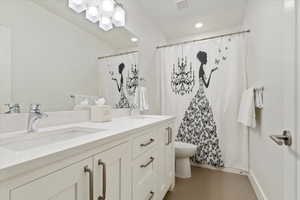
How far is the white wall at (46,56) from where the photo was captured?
0.92 meters

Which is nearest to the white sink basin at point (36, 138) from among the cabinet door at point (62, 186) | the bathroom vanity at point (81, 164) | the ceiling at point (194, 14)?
the bathroom vanity at point (81, 164)

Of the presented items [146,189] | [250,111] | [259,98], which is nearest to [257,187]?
[250,111]

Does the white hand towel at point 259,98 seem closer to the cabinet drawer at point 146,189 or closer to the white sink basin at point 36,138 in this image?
the cabinet drawer at point 146,189

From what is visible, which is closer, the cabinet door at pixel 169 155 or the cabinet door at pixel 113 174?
the cabinet door at pixel 113 174

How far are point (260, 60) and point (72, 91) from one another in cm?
177

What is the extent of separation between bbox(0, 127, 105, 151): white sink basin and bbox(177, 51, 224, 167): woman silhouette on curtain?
1691 mm

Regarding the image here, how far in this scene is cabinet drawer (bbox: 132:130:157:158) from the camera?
39.6 inches

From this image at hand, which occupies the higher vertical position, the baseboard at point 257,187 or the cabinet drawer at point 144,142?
the cabinet drawer at point 144,142

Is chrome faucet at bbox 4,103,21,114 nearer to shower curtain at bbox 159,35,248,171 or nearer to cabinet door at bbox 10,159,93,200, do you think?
cabinet door at bbox 10,159,93,200

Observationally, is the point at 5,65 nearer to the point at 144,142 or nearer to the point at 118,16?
the point at 144,142

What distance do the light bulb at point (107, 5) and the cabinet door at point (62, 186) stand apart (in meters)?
1.52

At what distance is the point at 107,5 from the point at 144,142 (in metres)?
1.41

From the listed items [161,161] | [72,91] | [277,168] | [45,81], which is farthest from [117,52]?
[277,168]

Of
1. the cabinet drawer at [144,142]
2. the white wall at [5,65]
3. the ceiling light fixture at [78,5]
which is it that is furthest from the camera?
the ceiling light fixture at [78,5]
